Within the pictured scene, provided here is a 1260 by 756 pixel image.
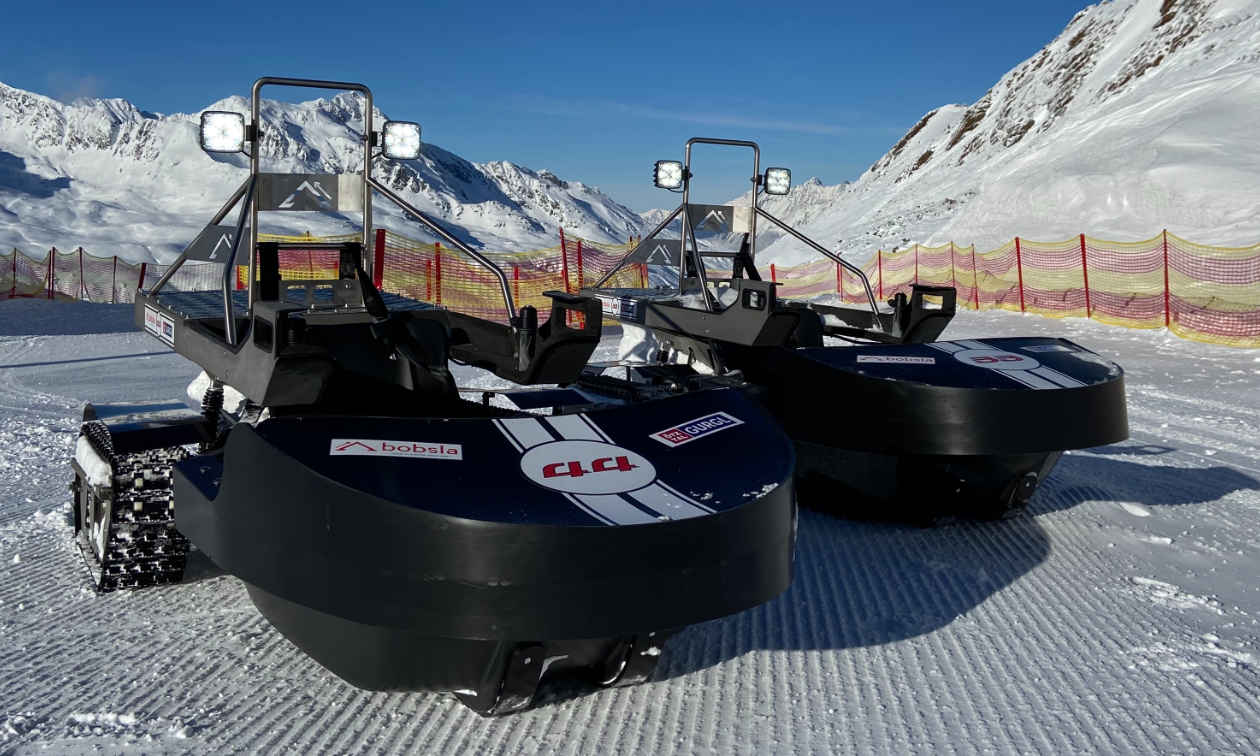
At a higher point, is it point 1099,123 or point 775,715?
point 1099,123

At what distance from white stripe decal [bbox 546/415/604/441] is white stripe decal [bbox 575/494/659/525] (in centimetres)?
33

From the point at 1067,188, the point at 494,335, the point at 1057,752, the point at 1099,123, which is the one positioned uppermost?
the point at 1099,123

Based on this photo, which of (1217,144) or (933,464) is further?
(1217,144)

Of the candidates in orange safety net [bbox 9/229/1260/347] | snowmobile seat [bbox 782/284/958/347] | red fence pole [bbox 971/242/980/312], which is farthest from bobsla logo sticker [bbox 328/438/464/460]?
red fence pole [bbox 971/242/980/312]

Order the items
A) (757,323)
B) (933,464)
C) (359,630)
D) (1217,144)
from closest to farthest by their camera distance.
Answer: (359,630) < (933,464) < (757,323) < (1217,144)

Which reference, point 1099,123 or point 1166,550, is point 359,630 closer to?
point 1166,550

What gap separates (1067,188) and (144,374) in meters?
26.6

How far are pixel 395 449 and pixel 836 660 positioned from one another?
1705mm

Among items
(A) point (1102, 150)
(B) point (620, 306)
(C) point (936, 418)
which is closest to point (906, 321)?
(B) point (620, 306)

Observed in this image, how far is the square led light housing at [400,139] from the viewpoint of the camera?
4.73m

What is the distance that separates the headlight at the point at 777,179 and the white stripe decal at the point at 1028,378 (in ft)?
11.0

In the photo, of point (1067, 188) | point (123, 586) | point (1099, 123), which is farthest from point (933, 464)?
point (1099, 123)

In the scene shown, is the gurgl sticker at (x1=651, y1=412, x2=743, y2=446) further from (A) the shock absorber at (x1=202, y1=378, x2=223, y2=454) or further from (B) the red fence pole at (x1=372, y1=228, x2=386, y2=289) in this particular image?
(B) the red fence pole at (x1=372, y1=228, x2=386, y2=289)

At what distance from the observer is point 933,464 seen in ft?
15.8
